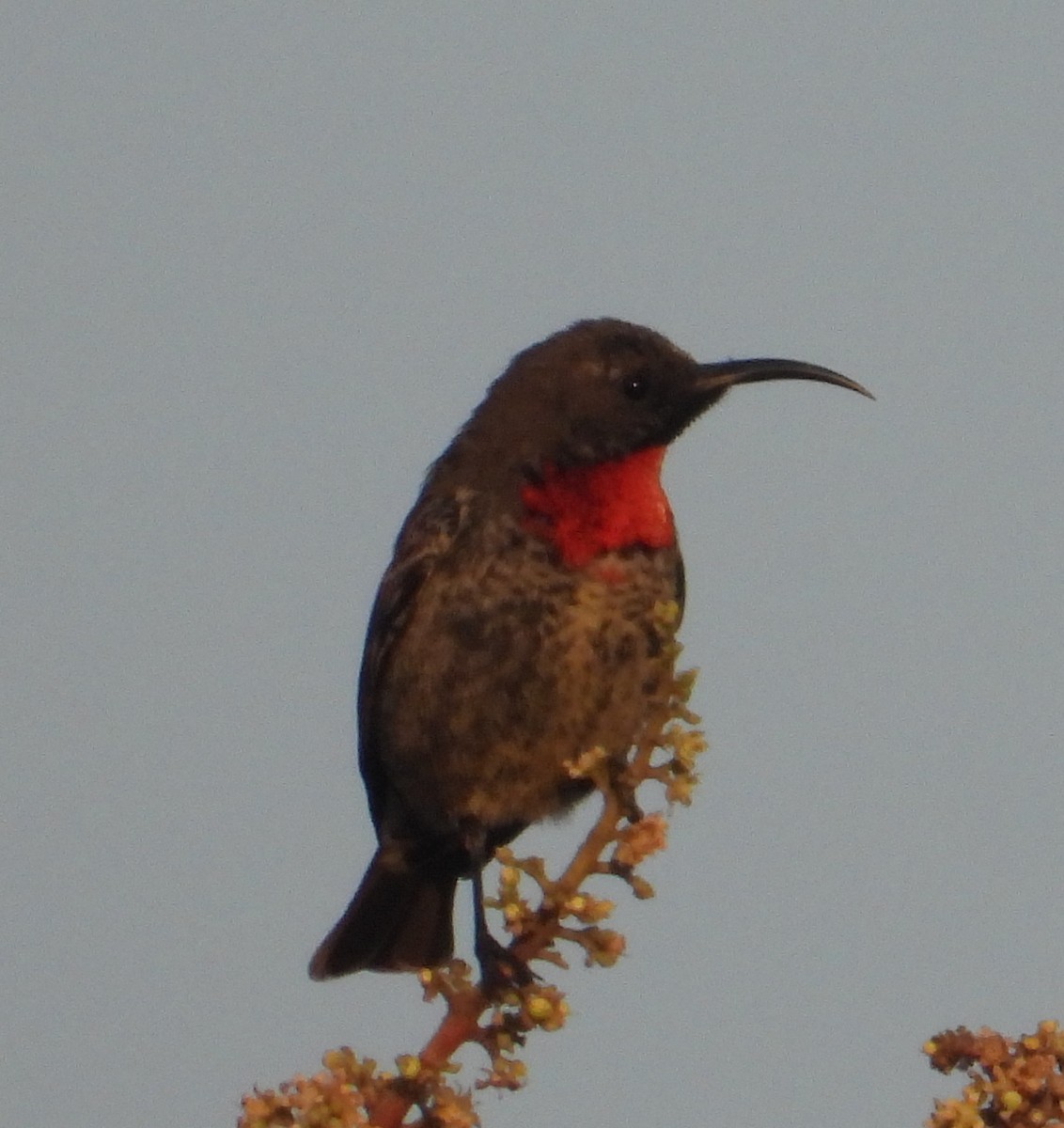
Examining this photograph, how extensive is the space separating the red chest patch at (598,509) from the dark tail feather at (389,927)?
56.9 inches

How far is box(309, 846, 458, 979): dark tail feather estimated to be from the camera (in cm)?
651

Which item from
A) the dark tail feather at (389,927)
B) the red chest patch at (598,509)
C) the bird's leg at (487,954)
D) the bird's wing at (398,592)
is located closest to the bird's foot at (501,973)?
the bird's leg at (487,954)

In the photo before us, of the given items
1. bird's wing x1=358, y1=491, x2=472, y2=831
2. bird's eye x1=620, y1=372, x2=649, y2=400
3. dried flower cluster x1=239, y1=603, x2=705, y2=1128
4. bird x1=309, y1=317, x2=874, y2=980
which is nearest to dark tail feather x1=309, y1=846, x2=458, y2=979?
bird x1=309, y1=317, x2=874, y2=980

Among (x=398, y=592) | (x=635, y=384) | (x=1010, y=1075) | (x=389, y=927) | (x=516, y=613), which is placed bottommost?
(x=1010, y=1075)

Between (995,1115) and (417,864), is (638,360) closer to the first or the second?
(417,864)

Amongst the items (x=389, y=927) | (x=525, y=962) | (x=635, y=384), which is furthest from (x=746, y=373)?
(x=525, y=962)

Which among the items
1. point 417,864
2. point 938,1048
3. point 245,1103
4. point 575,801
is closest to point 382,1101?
point 245,1103

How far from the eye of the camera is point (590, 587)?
18.2 feet

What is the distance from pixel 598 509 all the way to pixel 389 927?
1.67 m

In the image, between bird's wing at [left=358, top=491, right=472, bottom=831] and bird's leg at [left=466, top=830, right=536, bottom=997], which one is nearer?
bird's leg at [left=466, top=830, right=536, bottom=997]

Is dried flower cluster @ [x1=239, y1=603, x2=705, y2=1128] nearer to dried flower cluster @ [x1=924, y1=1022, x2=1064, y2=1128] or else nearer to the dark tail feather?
dried flower cluster @ [x1=924, y1=1022, x2=1064, y2=1128]

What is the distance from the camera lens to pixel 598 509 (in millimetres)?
5711

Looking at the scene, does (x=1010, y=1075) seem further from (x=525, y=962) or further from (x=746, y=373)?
(x=746, y=373)

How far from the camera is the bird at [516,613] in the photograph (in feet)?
18.1
